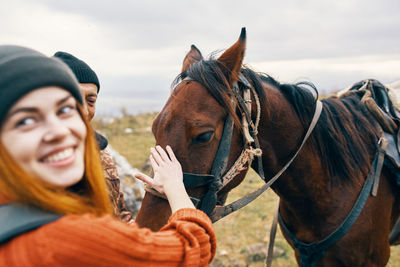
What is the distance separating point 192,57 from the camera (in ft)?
7.77

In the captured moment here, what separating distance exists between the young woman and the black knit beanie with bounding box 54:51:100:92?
4.25 feet

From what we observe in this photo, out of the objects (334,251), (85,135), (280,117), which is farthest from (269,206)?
(85,135)

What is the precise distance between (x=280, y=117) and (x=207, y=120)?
2.33 ft

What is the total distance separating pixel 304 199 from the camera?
2.46 m

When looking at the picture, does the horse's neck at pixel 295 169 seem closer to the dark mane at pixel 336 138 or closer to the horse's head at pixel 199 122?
the dark mane at pixel 336 138

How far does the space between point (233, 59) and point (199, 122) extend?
0.54 metres

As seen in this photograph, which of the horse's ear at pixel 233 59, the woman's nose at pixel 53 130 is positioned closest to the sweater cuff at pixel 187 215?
the woman's nose at pixel 53 130

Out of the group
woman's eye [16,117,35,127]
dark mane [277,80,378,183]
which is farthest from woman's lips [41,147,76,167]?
dark mane [277,80,378,183]

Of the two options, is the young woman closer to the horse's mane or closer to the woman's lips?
the woman's lips

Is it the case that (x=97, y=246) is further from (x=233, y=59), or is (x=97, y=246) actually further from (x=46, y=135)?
(x=233, y=59)

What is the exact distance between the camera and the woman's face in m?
0.89

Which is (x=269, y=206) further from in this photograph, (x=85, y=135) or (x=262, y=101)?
(x=85, y=135)

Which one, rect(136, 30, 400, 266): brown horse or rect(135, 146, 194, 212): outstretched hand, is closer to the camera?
rect(135, 146, 194, 212): outstretched hand

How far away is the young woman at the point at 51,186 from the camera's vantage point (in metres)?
0.84
